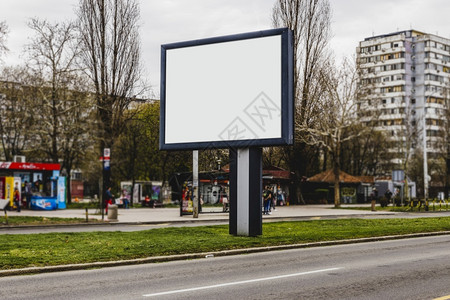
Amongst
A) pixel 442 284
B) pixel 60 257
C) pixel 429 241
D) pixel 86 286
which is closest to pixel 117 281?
pixel 86 286

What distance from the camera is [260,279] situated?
10961mm

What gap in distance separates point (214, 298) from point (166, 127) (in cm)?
1209

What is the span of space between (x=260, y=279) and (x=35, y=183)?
111 feet

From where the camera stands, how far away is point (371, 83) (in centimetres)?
5128

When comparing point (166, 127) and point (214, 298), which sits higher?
point (166, 127)

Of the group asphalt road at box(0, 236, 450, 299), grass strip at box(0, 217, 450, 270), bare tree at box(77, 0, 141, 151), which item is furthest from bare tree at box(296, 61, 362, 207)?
asphalt road at box(0, 236, 450, 299)

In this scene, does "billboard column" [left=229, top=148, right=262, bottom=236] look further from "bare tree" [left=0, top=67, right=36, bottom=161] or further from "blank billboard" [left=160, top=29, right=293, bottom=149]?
"bare tree" [left=0, top=67, right=36, bottom=161]

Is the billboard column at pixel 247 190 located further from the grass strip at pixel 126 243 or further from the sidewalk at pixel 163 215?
the sidewalk at pixel 163 215

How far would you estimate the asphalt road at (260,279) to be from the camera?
31.0 ft

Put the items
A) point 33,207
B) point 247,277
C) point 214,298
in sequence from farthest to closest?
point 33,207 < point 247,277 < point 214,298

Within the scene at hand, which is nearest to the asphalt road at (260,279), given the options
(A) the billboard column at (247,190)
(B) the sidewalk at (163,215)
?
(A) the billboard column at (247,190)

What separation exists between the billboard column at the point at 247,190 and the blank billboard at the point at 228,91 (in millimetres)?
511

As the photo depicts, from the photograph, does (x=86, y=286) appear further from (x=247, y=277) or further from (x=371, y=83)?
(x=371, y=83)

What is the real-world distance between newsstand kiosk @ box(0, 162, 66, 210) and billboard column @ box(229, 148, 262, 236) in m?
23.4
